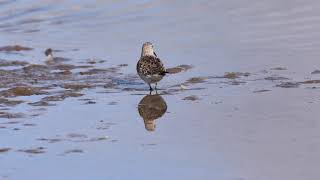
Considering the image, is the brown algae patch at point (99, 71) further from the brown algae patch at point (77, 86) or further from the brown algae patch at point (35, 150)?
the brown algae patch at point (35, 150)

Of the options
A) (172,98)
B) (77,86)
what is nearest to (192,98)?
(172,98)

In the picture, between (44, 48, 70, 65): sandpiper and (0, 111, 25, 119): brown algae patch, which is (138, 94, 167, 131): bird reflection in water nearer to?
(0, 111, 25, 119): brown algae patch

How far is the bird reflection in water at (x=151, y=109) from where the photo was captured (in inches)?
431

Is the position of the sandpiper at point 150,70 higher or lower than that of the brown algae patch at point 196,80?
higher

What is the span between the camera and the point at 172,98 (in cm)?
1227

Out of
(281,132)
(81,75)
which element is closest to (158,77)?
(81,75)

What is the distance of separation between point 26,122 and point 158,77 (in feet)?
7.83

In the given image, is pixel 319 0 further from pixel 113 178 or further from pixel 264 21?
pixel 113 178

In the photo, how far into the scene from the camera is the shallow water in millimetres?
9078

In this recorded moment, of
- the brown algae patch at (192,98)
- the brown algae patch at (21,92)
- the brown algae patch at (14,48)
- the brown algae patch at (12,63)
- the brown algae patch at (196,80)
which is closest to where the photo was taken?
the brown algae patch at (192,98)

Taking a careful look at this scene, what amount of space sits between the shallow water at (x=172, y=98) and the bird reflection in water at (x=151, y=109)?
0.03 m

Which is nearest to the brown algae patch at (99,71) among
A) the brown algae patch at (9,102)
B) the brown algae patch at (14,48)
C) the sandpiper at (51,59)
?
the sandpiper at (51,59)

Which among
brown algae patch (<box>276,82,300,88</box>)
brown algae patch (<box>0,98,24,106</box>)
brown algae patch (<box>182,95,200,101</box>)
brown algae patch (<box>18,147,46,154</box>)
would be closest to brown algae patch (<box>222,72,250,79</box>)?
brown algae patch (<box>276,82,300,88</box>)

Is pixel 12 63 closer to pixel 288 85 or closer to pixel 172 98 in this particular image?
pixel 172 98
